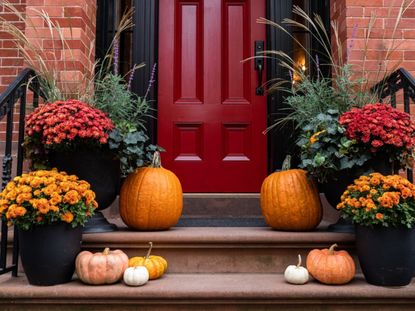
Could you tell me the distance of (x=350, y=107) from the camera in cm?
274

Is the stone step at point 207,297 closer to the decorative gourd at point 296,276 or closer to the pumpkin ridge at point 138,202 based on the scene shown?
the decorative gourd at point 296,276

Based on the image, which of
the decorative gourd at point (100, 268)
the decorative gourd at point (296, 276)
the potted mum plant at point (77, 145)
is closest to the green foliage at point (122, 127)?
the potted mum plant at point (77, 145)

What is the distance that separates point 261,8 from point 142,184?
207 cm

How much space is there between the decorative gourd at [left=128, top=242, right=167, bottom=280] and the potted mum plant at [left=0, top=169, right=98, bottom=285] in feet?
1.02

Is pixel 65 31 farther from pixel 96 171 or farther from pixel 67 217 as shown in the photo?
pixel 67 217

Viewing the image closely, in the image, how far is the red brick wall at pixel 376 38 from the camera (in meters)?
3.03

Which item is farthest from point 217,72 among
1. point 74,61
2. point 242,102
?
→ point 74,61

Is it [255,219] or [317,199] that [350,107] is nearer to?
[317,199]

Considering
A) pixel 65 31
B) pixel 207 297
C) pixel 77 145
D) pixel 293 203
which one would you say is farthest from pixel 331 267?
pixel 65 31

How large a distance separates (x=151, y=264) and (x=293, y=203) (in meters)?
0.91

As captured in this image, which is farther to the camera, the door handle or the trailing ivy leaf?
the door handle

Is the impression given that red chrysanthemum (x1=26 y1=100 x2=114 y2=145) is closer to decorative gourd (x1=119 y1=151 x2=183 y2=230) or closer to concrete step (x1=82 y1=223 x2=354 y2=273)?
decorative gourd (x1=119 y1=151 x2=183 y2=230)

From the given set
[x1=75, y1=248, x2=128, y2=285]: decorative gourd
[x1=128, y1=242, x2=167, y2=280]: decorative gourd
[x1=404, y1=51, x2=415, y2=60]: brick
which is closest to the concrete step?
[x1=128, y1=242, x2=167, y2=280]: decorative gourd

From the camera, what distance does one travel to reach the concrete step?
2418 mm
